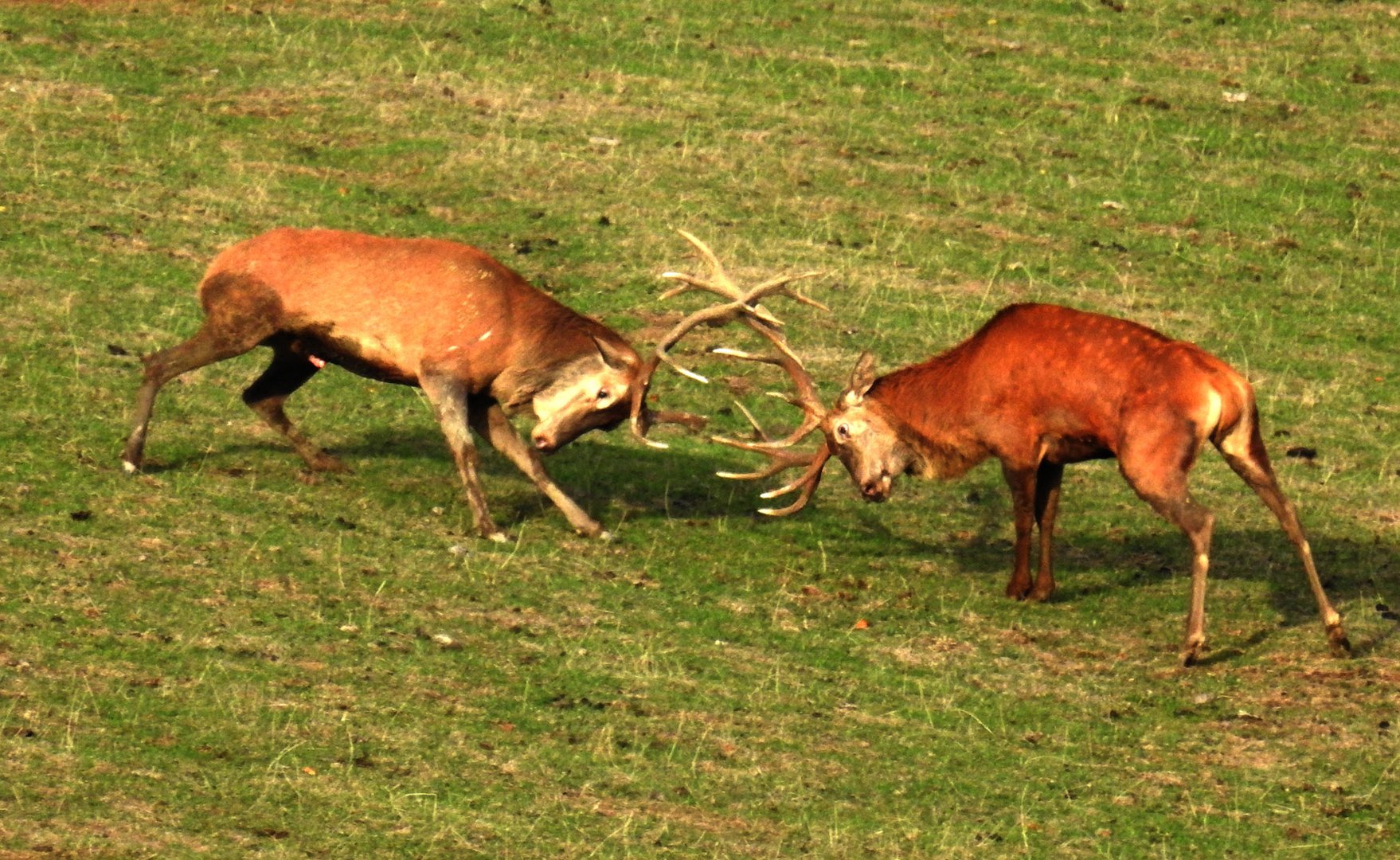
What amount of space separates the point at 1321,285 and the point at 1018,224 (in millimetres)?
2489

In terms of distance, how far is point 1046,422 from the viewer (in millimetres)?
12078

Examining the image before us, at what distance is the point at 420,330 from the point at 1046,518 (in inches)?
146

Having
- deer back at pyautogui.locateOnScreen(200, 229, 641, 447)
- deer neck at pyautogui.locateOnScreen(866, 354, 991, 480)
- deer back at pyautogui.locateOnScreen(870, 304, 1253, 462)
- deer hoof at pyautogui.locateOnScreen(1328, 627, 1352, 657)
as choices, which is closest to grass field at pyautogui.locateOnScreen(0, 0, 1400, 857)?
deer hoof at pyautogui.locateOnScreen(1328, 627, 1352, 657)

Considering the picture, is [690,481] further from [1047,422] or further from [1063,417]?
[1063,417]

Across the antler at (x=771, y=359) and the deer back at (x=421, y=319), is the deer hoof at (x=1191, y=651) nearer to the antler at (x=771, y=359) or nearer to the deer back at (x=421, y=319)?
the antler at (x=771, y=359)

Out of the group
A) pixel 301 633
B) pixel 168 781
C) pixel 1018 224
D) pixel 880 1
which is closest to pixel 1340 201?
pixel 1018 224

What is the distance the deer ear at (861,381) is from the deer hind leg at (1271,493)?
2.13 metres

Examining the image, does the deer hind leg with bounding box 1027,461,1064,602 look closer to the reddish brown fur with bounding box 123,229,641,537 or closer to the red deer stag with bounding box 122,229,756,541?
the red deer stag with bounding box 122,229,756,541

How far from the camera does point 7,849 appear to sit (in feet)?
27.1

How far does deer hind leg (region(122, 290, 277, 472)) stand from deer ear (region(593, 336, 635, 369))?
1897 millimetres

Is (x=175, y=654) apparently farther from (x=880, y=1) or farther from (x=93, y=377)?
(x=880, y=1)

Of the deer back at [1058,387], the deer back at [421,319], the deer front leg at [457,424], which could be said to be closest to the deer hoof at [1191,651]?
the deer back at [1058,387]

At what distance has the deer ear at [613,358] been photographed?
12.9 meters

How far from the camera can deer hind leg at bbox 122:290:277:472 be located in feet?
42.2
